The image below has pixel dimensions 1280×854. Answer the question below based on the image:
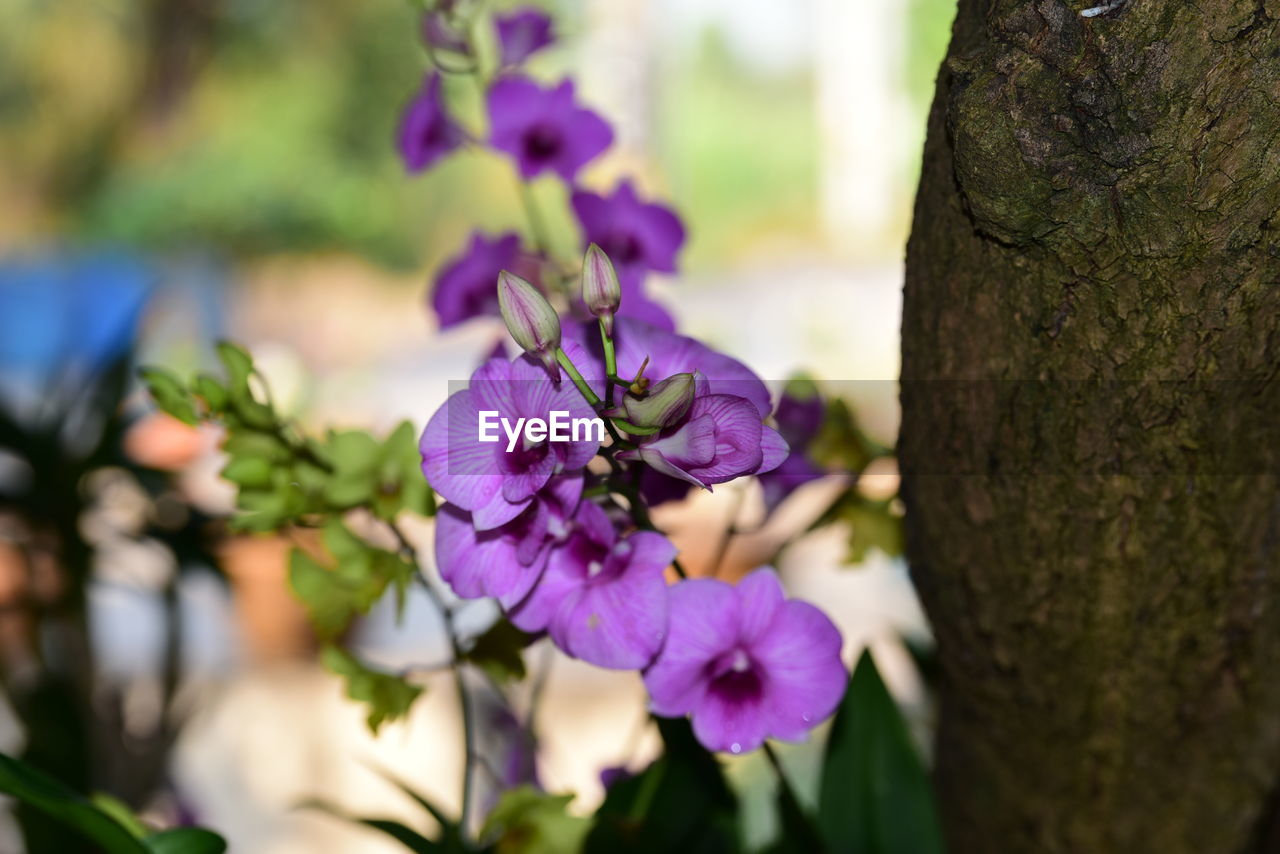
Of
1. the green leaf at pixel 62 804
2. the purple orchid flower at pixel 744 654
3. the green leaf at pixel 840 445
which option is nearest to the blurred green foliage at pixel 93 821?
the green leaf at pixel 62 804

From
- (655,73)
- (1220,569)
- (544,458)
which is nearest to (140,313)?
(544,458)

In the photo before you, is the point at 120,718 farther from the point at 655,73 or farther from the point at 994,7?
the point at 655,73

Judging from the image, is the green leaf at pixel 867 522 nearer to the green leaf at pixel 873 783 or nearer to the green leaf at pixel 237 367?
the green leaf at pixel 873 783

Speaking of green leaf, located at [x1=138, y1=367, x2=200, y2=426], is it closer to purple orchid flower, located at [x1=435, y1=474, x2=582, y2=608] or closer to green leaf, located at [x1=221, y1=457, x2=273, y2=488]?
green leaf, located at [x1=221, y1=457, x2=273, y2=488]

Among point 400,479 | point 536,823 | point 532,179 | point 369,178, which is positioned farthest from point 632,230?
point 369,178

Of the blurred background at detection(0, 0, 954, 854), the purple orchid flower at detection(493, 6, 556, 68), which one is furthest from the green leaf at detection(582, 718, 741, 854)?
the blurred background at detection(0, 0, 954, 854)

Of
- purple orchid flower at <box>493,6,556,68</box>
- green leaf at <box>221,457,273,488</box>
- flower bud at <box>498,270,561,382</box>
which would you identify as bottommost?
green leaf at <box>221,457,273,488</box>
